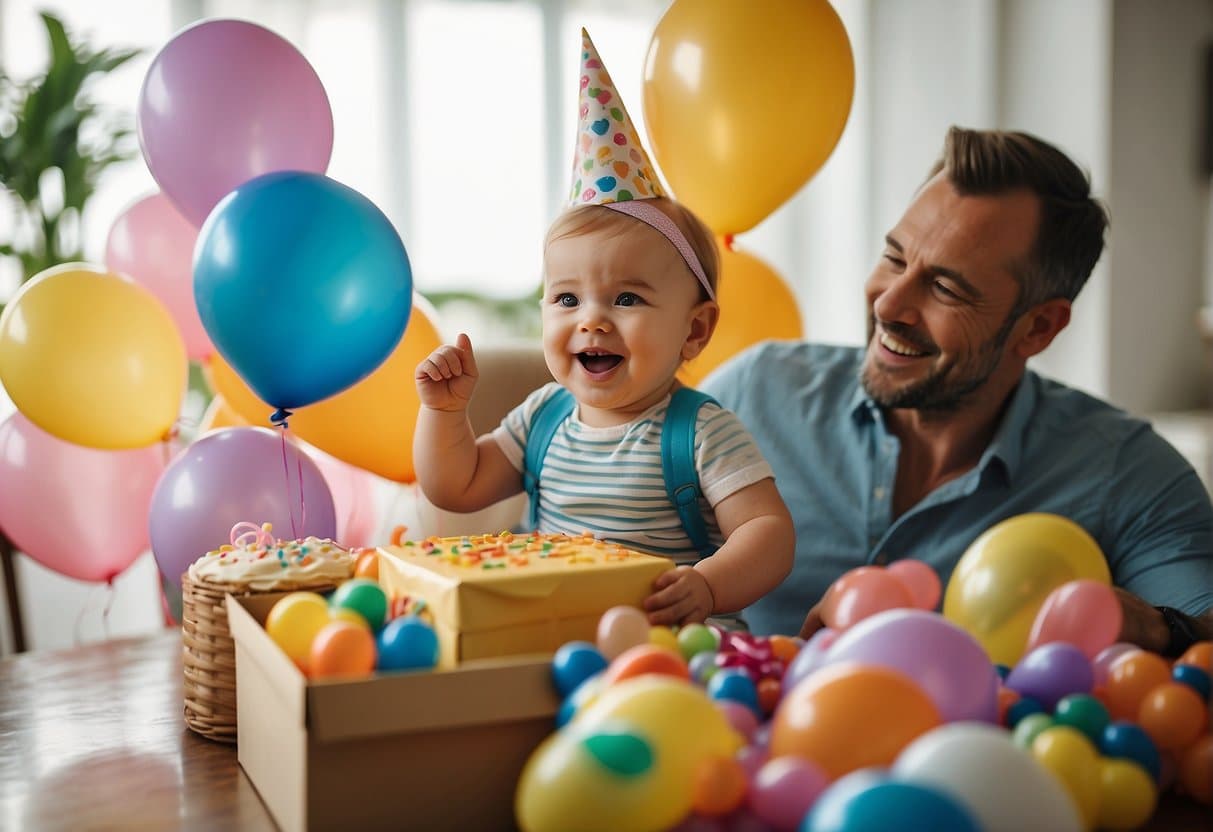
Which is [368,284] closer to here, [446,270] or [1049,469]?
[1049,469]

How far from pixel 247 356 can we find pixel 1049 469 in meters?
1.13

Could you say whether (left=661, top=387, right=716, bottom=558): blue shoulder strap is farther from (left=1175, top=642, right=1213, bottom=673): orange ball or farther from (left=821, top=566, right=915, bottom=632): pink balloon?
(left=1175, top=642, right=1213, bottom=673): orange ball

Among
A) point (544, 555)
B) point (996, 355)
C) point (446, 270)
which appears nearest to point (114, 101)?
point (446, 270)

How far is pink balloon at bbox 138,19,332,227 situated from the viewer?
160 centimetres

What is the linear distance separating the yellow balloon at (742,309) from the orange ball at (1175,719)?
46.5 inches

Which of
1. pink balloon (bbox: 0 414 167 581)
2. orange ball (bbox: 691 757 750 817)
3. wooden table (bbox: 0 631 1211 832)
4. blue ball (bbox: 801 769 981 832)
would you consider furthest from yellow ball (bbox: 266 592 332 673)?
pink balloon (bbox: 0 414 167 581)

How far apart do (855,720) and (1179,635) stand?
2.28ft

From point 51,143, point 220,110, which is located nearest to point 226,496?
point 220,110

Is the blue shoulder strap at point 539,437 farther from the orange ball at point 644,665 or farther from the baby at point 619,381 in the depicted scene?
the orange ball at point 644,665

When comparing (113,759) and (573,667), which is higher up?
(573,667)

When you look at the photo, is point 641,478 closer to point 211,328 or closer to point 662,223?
point 662,223

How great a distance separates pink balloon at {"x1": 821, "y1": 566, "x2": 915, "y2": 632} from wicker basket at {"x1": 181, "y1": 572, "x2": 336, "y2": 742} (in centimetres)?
47

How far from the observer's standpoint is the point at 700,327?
157 cm

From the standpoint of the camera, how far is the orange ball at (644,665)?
821 mm
